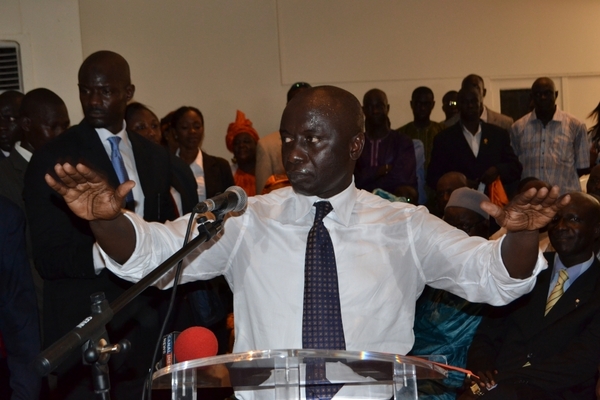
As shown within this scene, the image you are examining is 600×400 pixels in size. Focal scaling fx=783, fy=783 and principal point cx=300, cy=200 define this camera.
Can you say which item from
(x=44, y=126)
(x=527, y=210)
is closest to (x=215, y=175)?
(x=44, y=126)

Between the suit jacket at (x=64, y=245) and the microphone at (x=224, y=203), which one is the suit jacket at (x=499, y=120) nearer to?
the suit jacket at (x=64, y=245)

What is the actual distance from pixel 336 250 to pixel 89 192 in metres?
0.95

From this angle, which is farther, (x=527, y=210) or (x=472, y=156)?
(x=472, y=156)

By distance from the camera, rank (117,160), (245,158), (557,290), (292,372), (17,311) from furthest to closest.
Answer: (245,158), (557,290), (117,160), (17,311), (292,372)

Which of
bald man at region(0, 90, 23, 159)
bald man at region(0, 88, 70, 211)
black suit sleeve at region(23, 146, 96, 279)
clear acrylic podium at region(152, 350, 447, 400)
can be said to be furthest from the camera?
bald man at region(0, 90, 23, 159)

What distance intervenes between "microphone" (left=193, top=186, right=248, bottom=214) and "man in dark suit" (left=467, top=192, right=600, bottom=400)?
210 centimetres

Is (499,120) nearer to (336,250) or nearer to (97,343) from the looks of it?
(336,250)

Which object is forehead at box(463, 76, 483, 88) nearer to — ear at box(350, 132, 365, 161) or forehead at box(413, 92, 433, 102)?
forehead at box(413, 92, 433, 102)

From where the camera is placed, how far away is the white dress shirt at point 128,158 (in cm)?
391

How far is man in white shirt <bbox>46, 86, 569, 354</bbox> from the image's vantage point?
2.76m

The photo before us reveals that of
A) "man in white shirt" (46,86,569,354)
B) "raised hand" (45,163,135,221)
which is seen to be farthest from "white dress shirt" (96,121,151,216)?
"raised hand" (45,163,135,221)

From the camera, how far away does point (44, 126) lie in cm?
492

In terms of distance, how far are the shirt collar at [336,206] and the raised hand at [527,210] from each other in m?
0.63

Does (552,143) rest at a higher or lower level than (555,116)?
lower
